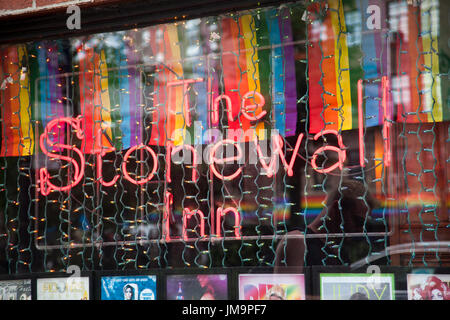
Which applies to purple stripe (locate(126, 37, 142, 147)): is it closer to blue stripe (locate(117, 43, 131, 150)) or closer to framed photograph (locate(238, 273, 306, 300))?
blue stripe (locate(117, 43, 131, 150))

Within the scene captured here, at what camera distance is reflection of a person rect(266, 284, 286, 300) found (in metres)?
3.57

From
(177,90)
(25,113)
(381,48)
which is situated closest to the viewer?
(381,48)

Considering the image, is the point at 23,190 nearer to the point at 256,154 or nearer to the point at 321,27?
the point at 256,154

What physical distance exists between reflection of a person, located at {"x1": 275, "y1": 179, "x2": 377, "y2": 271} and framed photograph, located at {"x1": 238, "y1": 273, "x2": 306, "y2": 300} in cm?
8

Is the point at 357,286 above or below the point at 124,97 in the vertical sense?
below

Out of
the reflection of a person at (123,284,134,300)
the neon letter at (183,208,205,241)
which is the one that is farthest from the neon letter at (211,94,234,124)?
the reflection of a person at (123,284,134,300)

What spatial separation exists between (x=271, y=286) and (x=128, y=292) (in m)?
0.93

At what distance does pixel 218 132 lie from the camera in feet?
12.5

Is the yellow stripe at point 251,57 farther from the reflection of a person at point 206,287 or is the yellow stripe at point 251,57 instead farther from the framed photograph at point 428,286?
the framed photograph at point 428,286

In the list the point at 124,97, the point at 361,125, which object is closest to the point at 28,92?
the point at 124,97

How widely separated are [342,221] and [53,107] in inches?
82.8

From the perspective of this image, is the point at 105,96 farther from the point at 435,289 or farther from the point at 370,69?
the point at 435,289

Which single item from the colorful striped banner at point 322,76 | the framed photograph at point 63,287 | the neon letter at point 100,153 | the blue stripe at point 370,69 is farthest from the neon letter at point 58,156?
the blue stripe at point 370,69
